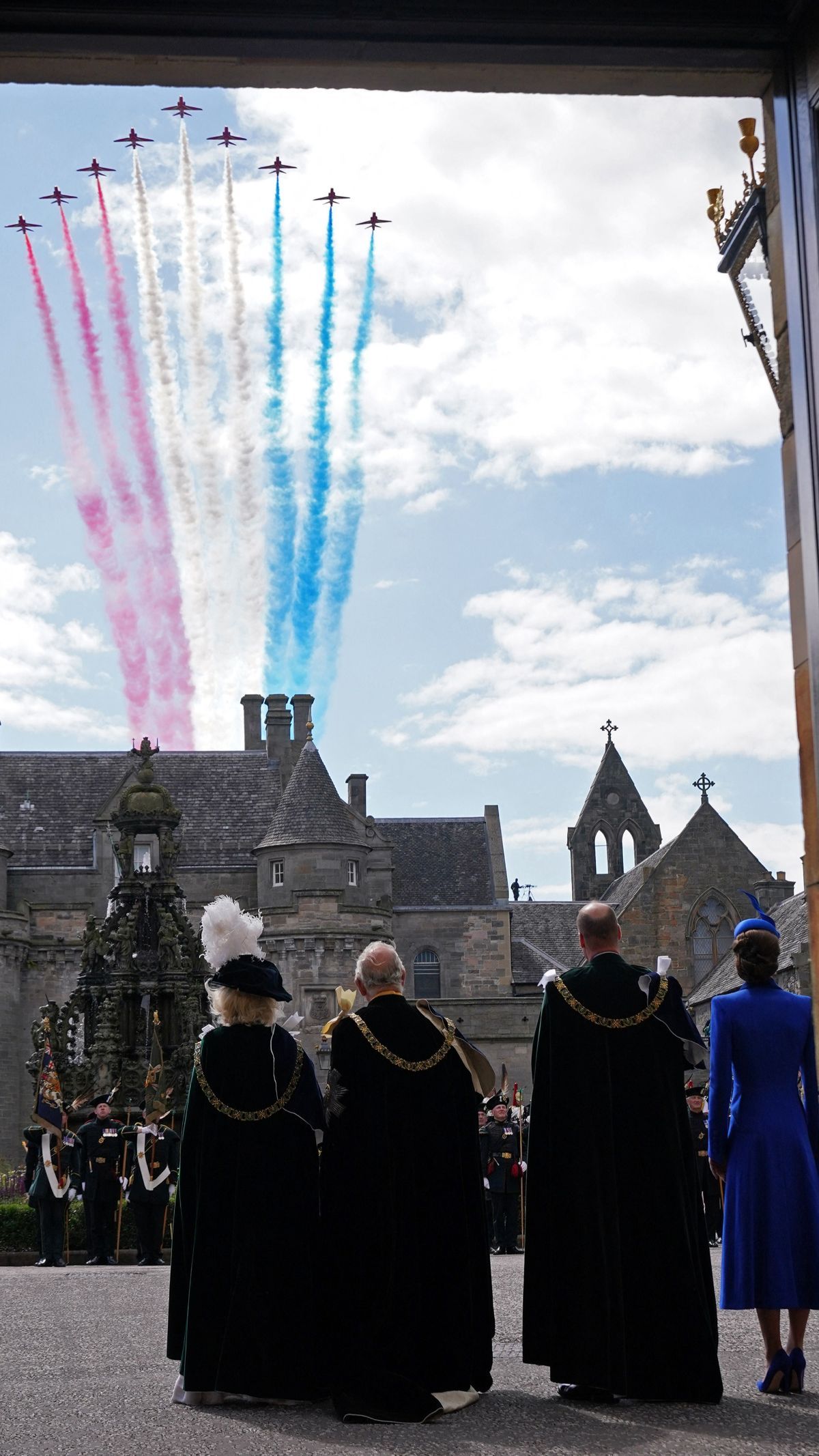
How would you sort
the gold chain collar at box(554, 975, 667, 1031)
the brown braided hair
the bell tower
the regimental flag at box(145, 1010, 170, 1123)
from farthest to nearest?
the bell tower → the regimental flag at box(145, 1010, 170, 1123) → the brown braided hair → the gold chain collar at box(554, 975, 667, 1031)

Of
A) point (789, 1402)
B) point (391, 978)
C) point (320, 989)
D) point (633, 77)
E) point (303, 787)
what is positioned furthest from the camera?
point (303, 787)

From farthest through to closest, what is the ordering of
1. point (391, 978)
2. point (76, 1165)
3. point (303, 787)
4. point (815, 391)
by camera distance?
point (303, 787) < point (76, 1165) < point (391, 978) < point (815, 391)

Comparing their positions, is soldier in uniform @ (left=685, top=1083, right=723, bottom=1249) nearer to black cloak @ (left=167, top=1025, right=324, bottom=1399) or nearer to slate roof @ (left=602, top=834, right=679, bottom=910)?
black cloak @ (left=167, top=1025, right=324, bottom=1399)

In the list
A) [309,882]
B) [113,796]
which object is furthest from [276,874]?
[113,796]

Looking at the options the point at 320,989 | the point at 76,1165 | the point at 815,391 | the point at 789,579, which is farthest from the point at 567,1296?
the point at 320,989

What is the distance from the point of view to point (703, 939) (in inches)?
2142

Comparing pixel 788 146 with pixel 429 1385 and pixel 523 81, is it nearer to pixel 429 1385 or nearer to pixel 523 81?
pixel 523 81

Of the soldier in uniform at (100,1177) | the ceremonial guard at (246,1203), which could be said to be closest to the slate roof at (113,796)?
the soldier in uniform at (100,1177)

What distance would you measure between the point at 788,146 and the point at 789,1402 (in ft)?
17.4

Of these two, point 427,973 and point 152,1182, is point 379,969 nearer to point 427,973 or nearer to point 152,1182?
point 152,1182

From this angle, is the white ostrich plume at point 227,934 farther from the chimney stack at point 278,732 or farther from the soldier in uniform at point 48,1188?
the chimney stack at point 278,732

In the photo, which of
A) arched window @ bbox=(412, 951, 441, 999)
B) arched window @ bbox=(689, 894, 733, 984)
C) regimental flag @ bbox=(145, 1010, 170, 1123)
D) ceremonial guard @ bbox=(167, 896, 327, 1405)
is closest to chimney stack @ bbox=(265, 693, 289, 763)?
arched window @ bbox=(412, 951, 441, 999)

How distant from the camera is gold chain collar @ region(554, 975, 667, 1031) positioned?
7828mm

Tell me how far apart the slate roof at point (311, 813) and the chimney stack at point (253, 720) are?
580cm
